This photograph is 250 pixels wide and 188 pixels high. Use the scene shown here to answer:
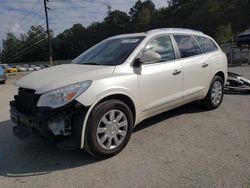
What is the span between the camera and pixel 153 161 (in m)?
3.40

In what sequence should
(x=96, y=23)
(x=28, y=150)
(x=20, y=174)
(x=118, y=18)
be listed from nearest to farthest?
(x=20, y=174), (x=28, y=150), (x=118, y=18), (x=96, y=23)

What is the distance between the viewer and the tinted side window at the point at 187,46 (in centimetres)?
478

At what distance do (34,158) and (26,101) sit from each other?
81 centimetres

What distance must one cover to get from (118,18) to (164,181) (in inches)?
3416

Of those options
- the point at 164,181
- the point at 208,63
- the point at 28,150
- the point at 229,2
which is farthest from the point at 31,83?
the point at 229,2

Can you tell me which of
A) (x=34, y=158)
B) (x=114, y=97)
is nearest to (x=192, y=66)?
(x=114, y=97)

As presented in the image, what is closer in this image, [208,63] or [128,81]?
[128,81]

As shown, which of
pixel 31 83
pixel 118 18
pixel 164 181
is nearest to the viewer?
pixel 164 181

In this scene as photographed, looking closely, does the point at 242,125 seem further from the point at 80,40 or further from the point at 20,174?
the point at 80,40

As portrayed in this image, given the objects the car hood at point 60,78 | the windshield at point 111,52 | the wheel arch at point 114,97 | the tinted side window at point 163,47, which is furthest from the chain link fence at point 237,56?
the car hood at point 60,78

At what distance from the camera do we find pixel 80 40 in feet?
288

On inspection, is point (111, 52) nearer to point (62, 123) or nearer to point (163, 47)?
point (163, 47)

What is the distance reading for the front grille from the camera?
340 cm

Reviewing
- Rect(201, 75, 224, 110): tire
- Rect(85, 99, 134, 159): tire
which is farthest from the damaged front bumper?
Rect(201, 75, 224, 110): tire
